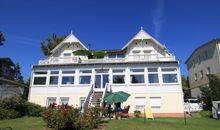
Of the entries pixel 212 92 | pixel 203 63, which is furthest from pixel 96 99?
pixel 203 63

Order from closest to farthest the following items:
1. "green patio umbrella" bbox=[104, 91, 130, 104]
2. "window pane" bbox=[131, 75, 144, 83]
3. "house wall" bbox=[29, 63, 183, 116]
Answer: "green patio umbrella" bbox=[104, 91, 130, 104]
"house wall" bbox=[29, 63, 183, 116]
"window pane" bbox=[131, 75, 144, 83]

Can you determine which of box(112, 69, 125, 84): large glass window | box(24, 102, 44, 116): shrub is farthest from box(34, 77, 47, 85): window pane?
box(112, 69, 125, 84): large glass window

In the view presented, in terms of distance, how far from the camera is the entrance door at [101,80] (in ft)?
78.9

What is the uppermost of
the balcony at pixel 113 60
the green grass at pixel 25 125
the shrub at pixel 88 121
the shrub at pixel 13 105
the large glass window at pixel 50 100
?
the balcony at pixel 113 60

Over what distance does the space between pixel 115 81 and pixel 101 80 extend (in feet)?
5.89

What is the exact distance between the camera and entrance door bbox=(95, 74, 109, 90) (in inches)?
947

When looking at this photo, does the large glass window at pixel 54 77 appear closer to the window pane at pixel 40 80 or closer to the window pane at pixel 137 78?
the window pane at pixel 40 80

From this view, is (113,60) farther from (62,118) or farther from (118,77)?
(62,118)

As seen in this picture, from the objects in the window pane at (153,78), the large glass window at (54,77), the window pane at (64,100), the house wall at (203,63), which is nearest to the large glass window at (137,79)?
the window pane at (153,78)

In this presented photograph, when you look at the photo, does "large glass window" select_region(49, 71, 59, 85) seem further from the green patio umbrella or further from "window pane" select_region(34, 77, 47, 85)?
the green patio umbrella

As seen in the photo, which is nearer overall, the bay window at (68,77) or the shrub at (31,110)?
the shrub at (31,110)

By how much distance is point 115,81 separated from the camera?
23.8 meters

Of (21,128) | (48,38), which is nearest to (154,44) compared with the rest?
(21,128)

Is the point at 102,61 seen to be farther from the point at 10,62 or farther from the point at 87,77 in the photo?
the point at 10,62
